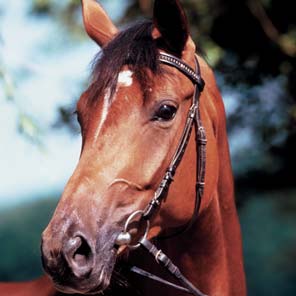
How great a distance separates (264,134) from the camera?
757 cm

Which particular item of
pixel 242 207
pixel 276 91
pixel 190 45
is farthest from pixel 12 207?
pixel 190 45

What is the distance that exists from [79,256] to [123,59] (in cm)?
75

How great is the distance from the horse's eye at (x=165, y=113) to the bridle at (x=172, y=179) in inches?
3.4

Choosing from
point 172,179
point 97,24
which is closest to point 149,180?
point 172,179

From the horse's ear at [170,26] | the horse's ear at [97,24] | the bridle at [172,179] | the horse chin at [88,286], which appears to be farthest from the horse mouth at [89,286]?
the horse's ear at [97,24]

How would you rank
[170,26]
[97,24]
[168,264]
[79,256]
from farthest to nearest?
[97,24] < [170,26] < [168,264] < [79,256]

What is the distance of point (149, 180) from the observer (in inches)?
122

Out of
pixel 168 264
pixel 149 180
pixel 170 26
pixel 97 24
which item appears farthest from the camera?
pixel 97 24

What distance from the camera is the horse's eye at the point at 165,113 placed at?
313 centimetres

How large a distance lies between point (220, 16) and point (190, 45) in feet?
13.6

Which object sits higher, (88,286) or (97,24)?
(97,24)

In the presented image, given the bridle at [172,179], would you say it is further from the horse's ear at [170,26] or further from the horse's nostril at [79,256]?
the horse's nostril at [79,256]

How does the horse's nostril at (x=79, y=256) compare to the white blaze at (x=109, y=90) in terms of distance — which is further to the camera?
the white blaze at (x=109, y=90)

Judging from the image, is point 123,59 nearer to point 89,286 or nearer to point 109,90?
point 109,90
